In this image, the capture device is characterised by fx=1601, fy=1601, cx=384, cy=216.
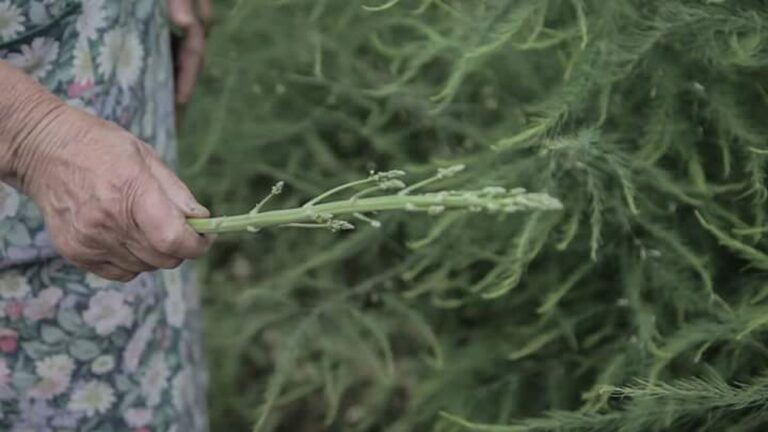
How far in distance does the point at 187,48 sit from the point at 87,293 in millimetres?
371

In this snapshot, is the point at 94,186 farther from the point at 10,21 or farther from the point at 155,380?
the point at 155,380

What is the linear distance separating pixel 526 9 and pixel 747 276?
1.30 feet

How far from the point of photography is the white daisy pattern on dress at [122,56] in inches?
62.7

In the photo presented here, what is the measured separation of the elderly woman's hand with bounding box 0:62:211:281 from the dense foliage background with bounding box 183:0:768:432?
0.42m

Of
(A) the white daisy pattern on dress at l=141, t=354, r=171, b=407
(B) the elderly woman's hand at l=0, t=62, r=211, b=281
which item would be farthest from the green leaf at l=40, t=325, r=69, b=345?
(B) the elderly woman's hand at l=0, t=62, r=211, b=281

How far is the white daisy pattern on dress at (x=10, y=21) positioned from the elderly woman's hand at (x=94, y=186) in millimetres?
108

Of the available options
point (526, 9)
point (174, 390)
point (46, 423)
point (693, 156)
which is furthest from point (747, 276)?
point (46, 423)

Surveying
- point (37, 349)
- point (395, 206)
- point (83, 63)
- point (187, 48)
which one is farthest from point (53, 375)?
point (395, 206)

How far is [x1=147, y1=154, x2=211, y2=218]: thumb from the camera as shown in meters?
1.32

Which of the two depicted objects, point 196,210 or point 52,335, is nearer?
point 196,210

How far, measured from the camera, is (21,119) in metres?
1.40

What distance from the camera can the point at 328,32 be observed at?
2295 millimetres

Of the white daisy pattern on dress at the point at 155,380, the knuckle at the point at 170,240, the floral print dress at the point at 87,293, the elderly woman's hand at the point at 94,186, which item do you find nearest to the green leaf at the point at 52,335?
the floral print dress at the point at 87,293

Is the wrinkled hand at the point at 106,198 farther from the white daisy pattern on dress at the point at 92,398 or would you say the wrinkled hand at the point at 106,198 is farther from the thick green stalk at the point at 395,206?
the white daisy pattern on dress at the point at 92,398
